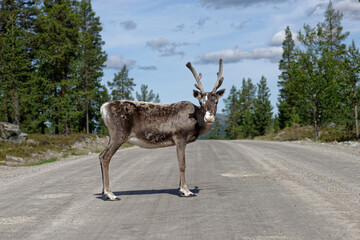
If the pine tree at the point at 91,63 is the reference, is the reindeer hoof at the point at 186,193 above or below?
below

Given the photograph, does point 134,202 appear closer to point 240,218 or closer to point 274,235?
→ point 240,218

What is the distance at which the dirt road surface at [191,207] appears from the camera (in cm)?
534

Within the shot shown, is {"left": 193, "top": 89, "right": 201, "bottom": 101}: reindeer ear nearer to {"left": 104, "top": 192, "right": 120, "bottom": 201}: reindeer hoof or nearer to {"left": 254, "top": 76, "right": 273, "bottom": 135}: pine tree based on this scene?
{"left": 104, "top": 192, "right": 120, "bottom": 201}: reindeer hoof

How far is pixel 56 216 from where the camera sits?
645 cm

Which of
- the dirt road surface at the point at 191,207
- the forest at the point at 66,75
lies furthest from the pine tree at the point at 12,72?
the dirt road surface at the point at 191,207

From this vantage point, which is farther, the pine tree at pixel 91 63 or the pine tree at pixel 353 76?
the pine tree at pixel 91 63

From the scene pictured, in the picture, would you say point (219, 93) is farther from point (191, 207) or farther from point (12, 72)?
point (12, 72)

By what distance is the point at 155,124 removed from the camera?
8.07 metres

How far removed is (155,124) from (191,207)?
210cm

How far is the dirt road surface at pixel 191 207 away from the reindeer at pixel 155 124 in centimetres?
93

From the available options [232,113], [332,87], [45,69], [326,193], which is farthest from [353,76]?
[232,113]

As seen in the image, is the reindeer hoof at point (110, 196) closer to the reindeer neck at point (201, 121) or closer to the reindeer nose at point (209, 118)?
the reindeer neck at point (201, 121)

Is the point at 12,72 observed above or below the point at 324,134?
above

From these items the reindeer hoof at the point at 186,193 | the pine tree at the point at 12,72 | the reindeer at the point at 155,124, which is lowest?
the reindeer hoof at the point at 186,193
